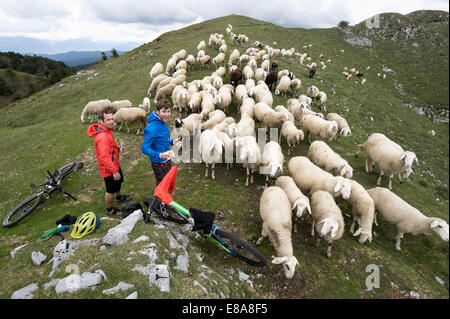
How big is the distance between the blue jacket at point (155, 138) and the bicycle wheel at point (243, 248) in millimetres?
2782

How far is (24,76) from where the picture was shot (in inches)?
3209

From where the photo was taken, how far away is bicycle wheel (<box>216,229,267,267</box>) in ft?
17.1

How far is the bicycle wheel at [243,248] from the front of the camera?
5215 mm

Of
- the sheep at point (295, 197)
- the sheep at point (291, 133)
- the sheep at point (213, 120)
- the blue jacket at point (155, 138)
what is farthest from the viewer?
the sheep at point (213, 120)

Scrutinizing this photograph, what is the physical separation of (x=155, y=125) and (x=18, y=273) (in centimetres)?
435

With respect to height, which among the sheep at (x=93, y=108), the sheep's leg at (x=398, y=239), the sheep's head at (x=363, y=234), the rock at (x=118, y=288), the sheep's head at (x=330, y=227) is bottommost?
the sheep's leg at (x=398, y=239)

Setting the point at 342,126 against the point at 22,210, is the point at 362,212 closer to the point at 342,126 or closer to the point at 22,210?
the point at 342,126

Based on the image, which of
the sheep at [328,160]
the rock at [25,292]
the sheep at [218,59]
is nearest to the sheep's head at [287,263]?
the sheep at [328,160]

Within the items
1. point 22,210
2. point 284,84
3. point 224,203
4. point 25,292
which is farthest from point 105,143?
point 284,84

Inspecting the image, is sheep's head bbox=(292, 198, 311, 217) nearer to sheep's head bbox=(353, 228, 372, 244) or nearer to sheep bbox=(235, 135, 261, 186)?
sheep's head bbox=(353, 228, 372, 244)

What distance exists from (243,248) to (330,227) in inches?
105

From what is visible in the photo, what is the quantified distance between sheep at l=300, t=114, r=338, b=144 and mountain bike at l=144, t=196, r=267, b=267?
877 centimetres

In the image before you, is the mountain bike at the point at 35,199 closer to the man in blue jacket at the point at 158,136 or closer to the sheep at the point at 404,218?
the man in blue jacket at the point at 158,136
